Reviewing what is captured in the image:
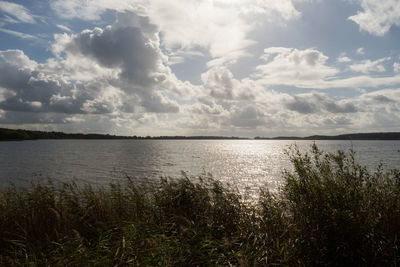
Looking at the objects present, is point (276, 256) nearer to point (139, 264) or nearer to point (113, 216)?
point (139, 264)

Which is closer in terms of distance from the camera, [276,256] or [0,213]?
[276,256]

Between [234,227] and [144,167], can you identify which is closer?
[234,227]

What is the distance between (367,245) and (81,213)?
10.1 meters

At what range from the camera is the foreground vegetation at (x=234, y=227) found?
5.86 metres

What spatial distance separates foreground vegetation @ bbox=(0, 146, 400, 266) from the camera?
5863 millimetres

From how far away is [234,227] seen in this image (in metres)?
9.63

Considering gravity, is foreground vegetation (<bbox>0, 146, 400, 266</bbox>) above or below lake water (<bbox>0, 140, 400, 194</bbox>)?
above

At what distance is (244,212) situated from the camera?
1015cm

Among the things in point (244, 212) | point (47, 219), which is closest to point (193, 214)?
point (244, 212)

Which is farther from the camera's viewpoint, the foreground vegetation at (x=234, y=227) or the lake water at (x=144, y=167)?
the lake water at (x=144, y=167)

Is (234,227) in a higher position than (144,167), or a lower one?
higher

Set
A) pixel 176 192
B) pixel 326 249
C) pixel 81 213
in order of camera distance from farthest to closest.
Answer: pixel 176 192 → pixel 81 213 → pixel 326 249

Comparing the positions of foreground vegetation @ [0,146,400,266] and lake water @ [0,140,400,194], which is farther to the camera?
lake water @ [0,140,400,194]

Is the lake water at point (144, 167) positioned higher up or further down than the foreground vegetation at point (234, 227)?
further down
